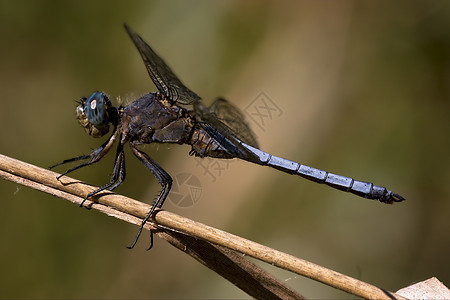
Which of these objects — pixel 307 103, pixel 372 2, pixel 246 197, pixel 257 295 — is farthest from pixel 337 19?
pixel 257 295

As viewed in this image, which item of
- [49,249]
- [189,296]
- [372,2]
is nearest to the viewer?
[49,249]

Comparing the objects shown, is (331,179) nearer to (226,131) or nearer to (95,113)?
(226,131)

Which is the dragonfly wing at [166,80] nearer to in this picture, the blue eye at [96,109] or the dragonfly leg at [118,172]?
the blue eye at [96,109]

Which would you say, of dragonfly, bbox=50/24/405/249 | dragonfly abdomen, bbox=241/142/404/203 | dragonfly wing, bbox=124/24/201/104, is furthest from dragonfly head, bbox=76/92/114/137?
dragonfly abdomen, bbox=241/142/404/203

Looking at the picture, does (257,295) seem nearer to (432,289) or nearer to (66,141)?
(432,289)

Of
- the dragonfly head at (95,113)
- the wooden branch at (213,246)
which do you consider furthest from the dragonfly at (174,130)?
the wooden branch at (213,246)

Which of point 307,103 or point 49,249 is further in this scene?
point 307,103

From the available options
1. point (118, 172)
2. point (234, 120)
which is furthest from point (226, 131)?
point (118, 172)
